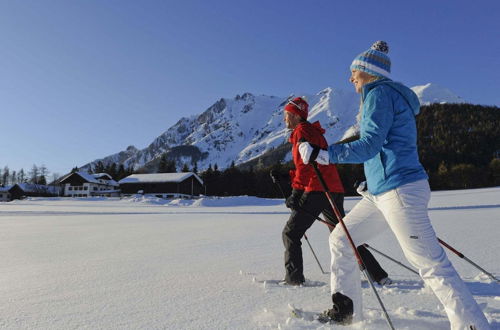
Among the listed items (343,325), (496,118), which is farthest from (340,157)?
(496,118)

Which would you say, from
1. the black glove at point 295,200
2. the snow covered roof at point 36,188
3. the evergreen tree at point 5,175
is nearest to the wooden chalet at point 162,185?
the snow covered roof at point 36,188

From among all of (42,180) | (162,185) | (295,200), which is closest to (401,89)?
(295,200)

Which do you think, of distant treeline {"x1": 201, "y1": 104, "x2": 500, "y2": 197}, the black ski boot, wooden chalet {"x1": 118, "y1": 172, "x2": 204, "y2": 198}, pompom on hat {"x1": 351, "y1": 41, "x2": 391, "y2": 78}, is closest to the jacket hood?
pompom on hat {"x1": 351, "y1": 41, "x2": 391, "y2": 78}

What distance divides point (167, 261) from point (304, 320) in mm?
2605

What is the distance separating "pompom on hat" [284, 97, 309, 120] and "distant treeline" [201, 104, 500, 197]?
133 ft

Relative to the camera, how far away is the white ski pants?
82.1 inches

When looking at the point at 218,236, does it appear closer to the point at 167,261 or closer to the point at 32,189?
the point at 167,261

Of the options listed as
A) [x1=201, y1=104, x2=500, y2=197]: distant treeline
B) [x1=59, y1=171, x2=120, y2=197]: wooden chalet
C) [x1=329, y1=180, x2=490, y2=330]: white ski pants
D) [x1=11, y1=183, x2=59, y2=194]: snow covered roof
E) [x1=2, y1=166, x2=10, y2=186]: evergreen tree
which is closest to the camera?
[x1=329, y1=180, x2=490, y2=330]: white ski pants

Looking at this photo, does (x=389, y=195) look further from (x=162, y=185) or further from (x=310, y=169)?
(x=162, y=185)

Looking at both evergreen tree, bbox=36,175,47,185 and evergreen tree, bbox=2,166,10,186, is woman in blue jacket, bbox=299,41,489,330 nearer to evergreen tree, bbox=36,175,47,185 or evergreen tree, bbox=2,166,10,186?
evergreen tree, bbox=36,175,47,185

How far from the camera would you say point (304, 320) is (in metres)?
2.53

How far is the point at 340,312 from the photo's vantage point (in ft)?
8.20

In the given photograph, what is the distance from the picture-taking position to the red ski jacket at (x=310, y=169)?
357 cm

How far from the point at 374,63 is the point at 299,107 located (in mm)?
1336
